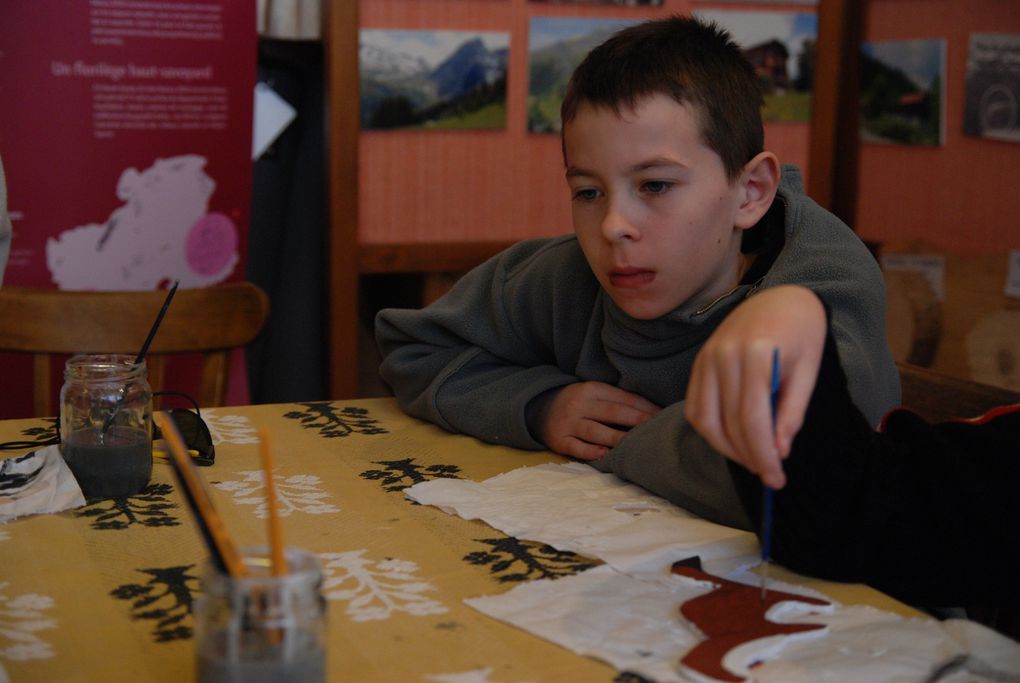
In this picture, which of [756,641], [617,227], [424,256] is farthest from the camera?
[424,256]

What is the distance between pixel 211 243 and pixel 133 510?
4.99 feet

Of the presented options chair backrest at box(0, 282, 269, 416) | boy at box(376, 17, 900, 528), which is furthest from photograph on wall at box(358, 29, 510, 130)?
boy at box(376, 17, 900, 528)

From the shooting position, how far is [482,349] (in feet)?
4.65

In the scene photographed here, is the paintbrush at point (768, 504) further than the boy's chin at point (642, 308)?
No

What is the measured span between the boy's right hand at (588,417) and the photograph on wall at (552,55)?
1477 millimetres

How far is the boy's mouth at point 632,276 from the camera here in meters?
1.18

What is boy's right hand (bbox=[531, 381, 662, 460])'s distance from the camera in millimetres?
1217

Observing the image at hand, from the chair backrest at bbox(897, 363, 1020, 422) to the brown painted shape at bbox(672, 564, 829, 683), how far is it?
57 cm

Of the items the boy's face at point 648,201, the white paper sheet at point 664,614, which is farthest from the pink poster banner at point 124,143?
the white paper sheet at point 664,614

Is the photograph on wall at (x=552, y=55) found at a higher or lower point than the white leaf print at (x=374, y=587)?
higher

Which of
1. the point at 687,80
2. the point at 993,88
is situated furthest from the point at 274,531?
the point at 993,88

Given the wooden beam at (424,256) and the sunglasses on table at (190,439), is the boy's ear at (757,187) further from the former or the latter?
the wooden beam at (424,256)

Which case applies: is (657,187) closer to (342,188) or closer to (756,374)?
(756,374)

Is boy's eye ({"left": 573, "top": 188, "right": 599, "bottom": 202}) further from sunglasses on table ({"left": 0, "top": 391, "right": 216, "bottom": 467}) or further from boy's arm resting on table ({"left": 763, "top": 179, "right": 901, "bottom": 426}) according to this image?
sunglasses on table ({"left": 0, "top": 391, "right": 216, "bottom": 467})
